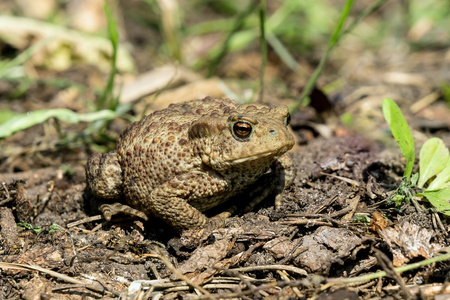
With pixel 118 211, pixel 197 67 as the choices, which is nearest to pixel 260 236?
pixel 118 211

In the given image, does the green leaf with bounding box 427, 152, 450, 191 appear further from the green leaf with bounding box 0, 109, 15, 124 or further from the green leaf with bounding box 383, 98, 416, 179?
the green leaf with bounding box 0, 109, 15, 124

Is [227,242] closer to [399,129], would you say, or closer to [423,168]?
[399,129]

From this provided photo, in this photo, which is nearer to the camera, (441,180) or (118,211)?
(441,180)

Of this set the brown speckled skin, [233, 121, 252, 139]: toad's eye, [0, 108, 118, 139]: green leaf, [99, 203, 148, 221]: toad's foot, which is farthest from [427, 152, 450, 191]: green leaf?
[0, 108, 118, 139]: green leaf

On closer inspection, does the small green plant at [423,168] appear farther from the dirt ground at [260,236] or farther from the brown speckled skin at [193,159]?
the brown speckled skin at [193,159]

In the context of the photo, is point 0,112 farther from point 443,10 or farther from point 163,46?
point 443,10

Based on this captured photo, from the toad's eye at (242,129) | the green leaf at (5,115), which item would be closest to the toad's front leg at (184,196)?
the toad's eye at (242,129)

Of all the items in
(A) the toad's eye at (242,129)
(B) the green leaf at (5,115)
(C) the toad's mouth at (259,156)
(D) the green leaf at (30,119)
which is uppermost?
(B) the green leaf at (5,115)
